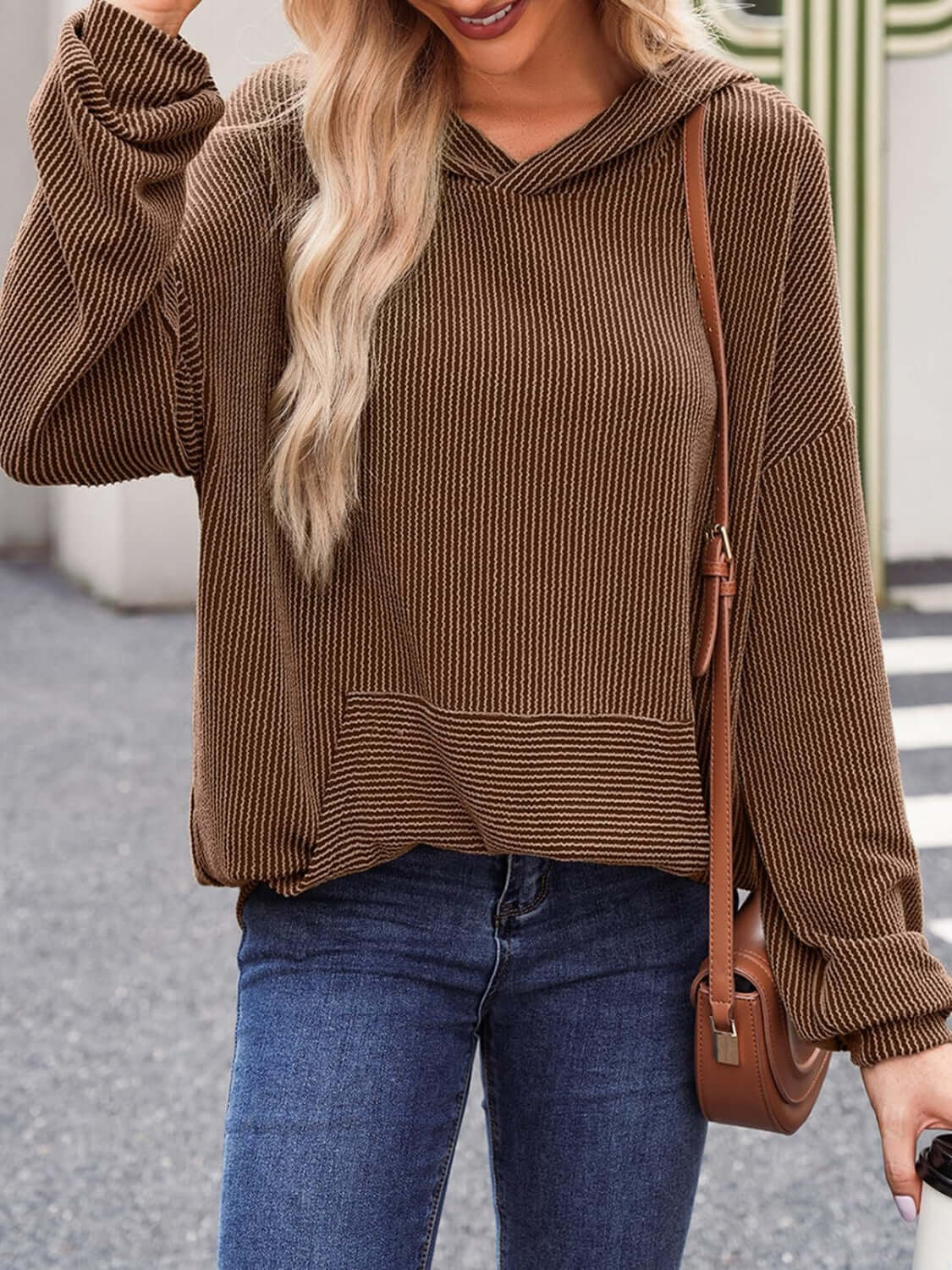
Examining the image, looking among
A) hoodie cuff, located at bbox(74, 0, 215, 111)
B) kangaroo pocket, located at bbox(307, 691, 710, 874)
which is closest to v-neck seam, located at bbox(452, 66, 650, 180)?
hoodie cuff, located at bbox(74, 0, 215, 111)

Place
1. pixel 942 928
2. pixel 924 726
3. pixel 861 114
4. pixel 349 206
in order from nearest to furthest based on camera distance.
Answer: pixel 349 206 < pixel 942 928 < pixel 924 726 < pixel 861 114

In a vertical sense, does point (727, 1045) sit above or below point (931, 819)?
above

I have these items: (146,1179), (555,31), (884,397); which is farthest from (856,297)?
(555,31)

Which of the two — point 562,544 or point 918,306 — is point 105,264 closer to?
point 562,544

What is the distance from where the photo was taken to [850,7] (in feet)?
27.9

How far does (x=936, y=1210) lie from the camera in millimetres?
1292

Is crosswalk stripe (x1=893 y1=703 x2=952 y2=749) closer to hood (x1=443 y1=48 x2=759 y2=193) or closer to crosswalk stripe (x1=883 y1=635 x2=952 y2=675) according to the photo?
crosswalk stripe (x1=883 y1=635 x2=952 y2=675)

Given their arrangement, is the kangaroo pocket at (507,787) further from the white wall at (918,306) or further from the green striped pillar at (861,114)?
the white wall at (918,306)

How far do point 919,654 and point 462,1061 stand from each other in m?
6.59

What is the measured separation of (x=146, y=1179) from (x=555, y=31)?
242 centimetres

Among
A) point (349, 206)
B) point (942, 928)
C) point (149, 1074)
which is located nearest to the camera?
point (349, 206)

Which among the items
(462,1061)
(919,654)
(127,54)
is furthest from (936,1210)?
(919,654)

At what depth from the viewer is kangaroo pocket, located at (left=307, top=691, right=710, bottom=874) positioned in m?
1.42

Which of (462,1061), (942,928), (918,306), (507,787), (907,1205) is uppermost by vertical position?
(507,787)
